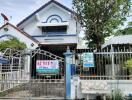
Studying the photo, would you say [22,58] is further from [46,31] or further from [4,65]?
[46,31]

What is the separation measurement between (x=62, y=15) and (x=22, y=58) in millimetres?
9224

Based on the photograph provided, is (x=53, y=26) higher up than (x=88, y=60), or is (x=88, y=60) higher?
(x=53, y=26)

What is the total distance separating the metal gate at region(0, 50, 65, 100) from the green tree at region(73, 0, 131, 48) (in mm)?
4722

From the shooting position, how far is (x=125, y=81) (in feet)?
43.7

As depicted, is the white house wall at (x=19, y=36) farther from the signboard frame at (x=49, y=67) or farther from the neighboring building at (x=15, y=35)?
the signboard frame at (x=49, y=67)

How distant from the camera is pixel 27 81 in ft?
49.0

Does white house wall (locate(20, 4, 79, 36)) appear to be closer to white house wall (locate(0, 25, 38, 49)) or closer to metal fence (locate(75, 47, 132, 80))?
white house wall (locate(0, 25, 38, 49))

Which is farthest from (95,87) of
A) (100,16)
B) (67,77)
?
(100,16)

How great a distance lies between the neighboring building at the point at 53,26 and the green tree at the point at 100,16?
5900 mm

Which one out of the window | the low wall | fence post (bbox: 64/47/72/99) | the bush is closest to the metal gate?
fence post (bbox: 64/47/72/99)

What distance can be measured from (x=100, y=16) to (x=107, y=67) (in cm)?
661

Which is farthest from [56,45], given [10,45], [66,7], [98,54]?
[98,54]

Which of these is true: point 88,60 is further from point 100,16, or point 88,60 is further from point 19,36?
point 19,36

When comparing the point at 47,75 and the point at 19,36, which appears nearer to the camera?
the point at 47,75
